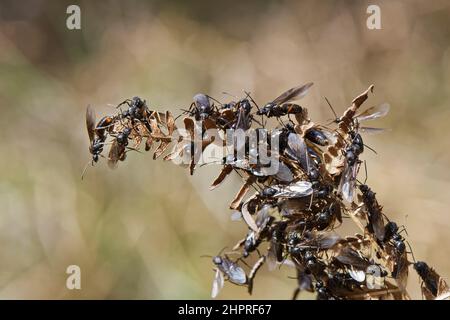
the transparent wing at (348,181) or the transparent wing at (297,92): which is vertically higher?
the transparent wing at (297,92)

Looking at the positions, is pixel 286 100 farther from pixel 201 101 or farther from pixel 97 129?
pixel 97 129

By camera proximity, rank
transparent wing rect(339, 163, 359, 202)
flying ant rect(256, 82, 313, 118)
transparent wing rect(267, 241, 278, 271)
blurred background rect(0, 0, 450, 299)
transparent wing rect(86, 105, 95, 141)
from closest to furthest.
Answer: transparent wing rect(339, 163, 359, 202) < transparent wing rect(267, 241, 278, 271) < flying ant rect(256, 82, 313, 118) < transparent wing rect(86, 105, 95, 141) < blurred background rect(0, 0, 450, 299)

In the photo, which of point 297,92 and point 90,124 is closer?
point 297,92

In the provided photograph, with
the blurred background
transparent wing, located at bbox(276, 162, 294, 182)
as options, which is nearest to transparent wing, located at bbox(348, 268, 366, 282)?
transparent wing, located at bbox(276, 162, 294, 182)

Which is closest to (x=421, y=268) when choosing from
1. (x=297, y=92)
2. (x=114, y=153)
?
(x=297, y=92)

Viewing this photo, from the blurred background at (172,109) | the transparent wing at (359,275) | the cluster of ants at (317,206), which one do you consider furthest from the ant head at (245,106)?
the blurred background at (172,109)

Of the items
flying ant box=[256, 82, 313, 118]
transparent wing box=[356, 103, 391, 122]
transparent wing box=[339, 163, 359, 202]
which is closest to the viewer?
transparent wing box=[339, 163, 359, 202]

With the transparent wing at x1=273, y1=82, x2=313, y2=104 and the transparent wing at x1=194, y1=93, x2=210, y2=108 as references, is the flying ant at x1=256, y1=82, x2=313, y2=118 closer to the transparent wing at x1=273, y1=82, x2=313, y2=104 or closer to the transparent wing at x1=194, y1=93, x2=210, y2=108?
the transparent wing at x1=273, y1=82, x2=313, y2=104

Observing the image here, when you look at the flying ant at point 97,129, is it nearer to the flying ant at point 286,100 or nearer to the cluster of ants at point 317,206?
the cluster of ants at point 317,206
